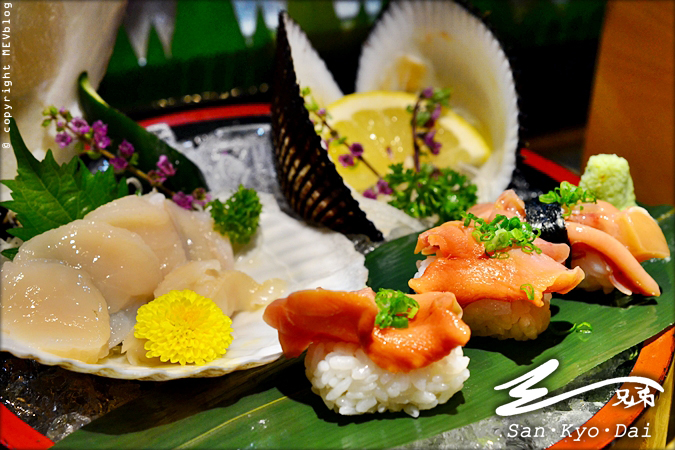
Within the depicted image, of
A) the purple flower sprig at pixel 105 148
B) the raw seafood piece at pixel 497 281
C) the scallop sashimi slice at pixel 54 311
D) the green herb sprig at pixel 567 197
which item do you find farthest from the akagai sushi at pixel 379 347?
the purple flower sprig at pixel 105 148

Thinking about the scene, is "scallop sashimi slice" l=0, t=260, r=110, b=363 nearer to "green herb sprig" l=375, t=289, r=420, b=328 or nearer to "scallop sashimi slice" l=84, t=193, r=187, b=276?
"scallop sashimi slice" l=84, t=193, r=187, b=276

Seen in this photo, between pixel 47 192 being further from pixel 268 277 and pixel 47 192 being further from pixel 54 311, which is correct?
pixel 268 277

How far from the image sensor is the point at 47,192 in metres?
1.61

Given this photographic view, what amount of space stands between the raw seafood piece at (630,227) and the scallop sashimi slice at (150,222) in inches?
46.7

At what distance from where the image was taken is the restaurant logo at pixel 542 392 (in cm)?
131

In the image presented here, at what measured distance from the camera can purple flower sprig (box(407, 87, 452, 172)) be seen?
7.41 ft

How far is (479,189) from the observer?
2107mm

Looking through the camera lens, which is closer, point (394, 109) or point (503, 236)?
point (503, 236)

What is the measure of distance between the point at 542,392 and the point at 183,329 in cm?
88

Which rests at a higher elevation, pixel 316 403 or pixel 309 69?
pixel 309 69

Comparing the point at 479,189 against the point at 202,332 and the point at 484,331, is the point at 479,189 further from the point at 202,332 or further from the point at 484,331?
the point at 202,332

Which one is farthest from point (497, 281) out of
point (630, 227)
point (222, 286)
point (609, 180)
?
point (222, 286)

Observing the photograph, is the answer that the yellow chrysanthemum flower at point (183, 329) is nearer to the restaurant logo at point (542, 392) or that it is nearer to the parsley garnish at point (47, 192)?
the parsley garnish at point (47, 192)

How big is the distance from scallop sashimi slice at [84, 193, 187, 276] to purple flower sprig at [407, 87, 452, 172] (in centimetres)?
103
